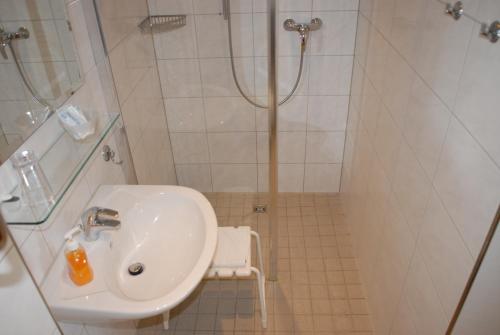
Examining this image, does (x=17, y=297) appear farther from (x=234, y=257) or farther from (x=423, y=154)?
(x=423, y=154)

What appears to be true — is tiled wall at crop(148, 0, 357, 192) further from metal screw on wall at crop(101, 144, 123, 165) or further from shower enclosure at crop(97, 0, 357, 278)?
metal screw on wall at crop(101, 144, 123, 165)

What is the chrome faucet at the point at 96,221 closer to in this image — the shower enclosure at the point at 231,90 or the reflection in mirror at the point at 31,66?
the reflection in mirror at the point at 31,66

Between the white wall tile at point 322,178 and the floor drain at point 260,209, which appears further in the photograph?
the white wall tile at point 322,178

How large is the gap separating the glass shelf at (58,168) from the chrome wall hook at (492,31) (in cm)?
113

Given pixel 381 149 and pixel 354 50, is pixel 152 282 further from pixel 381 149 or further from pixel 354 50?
pixel 354 50

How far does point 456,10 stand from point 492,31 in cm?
20

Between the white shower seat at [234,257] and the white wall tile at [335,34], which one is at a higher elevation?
the white wall tile at [335,34]

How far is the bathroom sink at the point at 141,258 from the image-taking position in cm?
115

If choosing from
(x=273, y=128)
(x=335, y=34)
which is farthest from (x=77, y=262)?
(x=335, y=34)

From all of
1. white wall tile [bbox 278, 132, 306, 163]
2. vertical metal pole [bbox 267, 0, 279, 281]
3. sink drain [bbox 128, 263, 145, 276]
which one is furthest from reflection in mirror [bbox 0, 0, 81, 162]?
white wall tile [bbox 278, 132, 306, 163]

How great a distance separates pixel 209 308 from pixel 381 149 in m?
1.22

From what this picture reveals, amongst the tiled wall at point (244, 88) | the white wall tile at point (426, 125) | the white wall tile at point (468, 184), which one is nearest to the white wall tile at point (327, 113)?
the tiled wall at point (244, 88)

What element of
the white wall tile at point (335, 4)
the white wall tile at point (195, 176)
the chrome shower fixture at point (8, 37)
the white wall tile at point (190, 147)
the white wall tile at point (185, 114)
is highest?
the chrome shower fixture at point (8, 37)

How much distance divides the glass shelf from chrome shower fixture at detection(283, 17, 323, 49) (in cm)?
124
